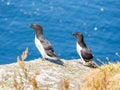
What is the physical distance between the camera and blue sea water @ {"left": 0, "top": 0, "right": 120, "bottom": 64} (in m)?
26.6

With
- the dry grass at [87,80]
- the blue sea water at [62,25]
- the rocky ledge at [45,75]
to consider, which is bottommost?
the dry grass at [87,80]

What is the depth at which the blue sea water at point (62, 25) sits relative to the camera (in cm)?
2661

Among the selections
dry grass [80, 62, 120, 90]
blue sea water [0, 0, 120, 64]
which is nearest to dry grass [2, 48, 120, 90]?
dry grass [80, 62, 120, 90]

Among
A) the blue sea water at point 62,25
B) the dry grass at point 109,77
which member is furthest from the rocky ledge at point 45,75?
the blue sea water at point 62,25

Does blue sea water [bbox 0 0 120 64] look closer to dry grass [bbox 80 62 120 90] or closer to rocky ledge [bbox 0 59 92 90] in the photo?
rocky ledge [bbox 0 59 92 90]

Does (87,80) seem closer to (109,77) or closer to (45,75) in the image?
(109,77)

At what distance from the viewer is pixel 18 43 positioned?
89.2 ft

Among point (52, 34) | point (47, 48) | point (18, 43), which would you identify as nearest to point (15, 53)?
point (18, 43)

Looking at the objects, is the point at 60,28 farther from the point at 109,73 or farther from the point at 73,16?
the point at 109,73

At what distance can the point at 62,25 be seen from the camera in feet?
98.9

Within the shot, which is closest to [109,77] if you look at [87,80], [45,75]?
[87,80]

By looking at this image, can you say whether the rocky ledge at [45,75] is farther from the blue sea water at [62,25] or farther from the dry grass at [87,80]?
the blue sea water at [62,25]

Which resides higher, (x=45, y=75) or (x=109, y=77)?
(x=45, y=75)

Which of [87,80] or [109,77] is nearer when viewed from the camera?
[109,77]
